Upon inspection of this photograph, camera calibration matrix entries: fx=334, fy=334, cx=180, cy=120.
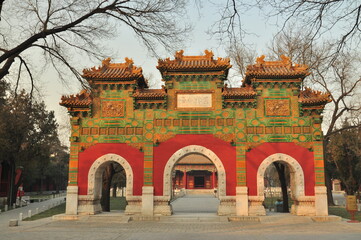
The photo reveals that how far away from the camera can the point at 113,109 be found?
688 inches

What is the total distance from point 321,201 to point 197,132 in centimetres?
679

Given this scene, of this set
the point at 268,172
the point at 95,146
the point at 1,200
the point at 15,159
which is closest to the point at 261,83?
the point at 95,146

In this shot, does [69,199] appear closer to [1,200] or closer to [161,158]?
[161,158]

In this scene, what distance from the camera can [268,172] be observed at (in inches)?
2029

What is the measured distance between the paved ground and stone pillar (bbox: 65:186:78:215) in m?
0.91

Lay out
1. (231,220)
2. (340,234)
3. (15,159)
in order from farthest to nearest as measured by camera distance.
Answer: (15,159) < (231,220) < (340,234)

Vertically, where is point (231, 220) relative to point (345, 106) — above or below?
below

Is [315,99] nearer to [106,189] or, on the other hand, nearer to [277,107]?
[277,107]

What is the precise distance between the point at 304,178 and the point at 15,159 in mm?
23131

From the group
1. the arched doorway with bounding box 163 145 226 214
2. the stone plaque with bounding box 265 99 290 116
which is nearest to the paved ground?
the arched doorway with bounding box 163 145 226 214

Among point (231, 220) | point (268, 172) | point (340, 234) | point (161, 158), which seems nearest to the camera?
point (340, 234)

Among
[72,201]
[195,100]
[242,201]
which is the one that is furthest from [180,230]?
[195,100]

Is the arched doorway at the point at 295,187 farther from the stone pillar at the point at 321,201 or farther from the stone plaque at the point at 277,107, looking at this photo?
the stone plaque at the point at 277,107

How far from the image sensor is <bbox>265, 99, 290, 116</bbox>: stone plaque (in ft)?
55.8
